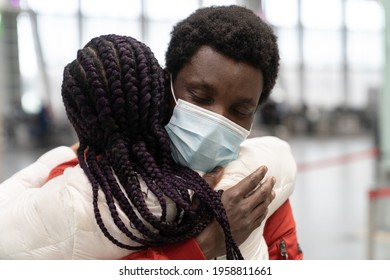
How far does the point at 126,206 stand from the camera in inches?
33.7

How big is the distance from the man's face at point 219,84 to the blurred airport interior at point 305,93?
A: 0.09 m

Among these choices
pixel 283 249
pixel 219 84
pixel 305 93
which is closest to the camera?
pixel 219 84

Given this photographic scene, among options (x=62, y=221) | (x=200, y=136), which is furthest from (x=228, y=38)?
(x=62, y=221)

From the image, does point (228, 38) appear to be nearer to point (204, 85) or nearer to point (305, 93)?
point (204, 85)

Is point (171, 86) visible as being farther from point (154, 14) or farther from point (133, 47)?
point (154, 14)

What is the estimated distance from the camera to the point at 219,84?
3.08ft

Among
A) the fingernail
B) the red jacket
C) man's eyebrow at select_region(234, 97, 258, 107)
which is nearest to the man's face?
man's eyebrow at select_region(234, 97, 258, 107)

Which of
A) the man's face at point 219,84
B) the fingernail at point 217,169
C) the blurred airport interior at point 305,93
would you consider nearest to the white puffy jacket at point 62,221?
the fingernail at point 217,169

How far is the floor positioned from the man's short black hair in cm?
46

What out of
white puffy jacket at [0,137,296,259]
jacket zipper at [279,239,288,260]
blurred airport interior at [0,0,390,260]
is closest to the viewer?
white puffy jacket at [0,137,296,259]

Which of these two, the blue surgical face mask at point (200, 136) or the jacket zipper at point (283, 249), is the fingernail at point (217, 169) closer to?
the blue surgical face mask at point (200, 136)

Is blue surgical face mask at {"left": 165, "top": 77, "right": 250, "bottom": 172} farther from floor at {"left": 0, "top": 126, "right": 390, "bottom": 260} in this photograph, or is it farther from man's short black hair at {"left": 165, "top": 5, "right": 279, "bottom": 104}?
floor at {"left": 0, "top": 126, "right": 390, "bottom": 260}

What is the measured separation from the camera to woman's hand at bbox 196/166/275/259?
3.03 ft

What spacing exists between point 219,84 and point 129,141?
21 centimetres
